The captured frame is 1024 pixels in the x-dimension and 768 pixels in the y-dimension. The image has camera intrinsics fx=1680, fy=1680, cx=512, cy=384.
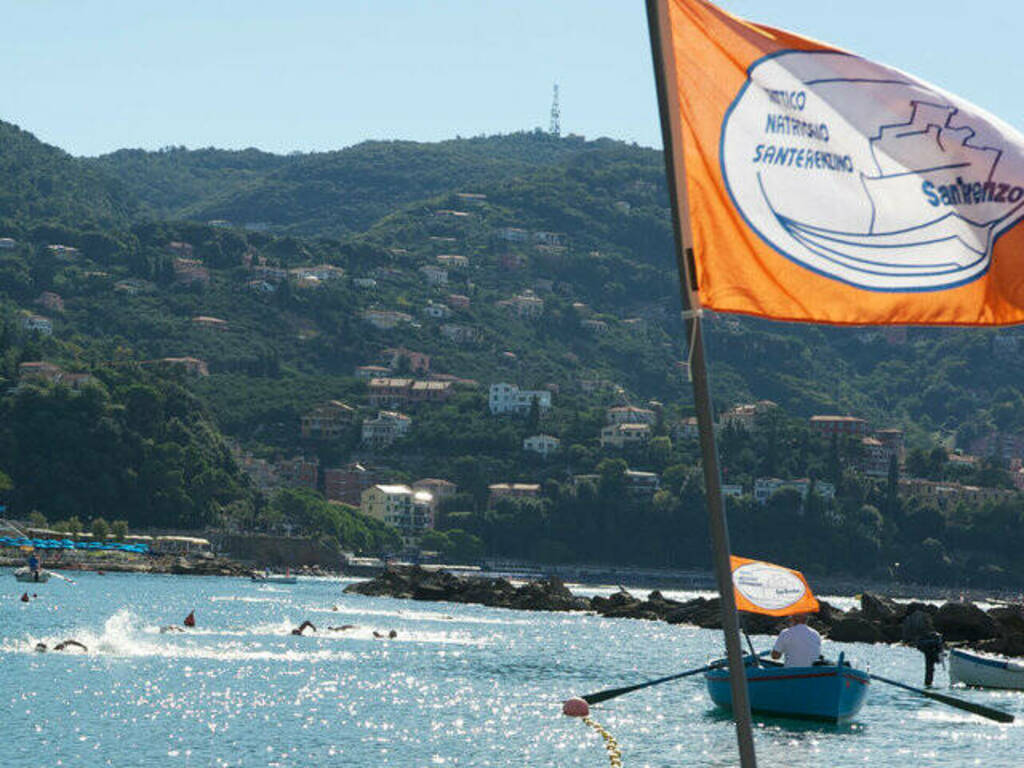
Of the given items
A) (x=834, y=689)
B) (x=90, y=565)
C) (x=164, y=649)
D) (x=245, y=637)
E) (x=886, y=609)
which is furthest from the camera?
(x=90, y=565)

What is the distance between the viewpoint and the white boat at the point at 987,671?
199 ft

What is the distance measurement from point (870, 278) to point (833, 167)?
733mm

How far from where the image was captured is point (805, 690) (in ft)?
145

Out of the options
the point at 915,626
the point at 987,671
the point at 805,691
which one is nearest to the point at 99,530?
the point at 915,626

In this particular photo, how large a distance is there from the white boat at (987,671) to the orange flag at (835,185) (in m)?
53.8

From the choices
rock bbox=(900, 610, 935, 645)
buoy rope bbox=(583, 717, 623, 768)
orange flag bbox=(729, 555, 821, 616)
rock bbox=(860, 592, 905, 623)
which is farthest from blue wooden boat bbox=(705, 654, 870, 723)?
rock bbox=(860, 592, 905, 623)

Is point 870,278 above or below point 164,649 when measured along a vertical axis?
above

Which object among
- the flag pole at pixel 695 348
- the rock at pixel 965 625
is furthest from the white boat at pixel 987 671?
the flag pole at pixel 695 348

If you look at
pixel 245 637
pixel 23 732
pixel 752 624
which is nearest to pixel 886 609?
pixel 752 624

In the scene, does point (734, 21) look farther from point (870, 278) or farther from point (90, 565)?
point (90, 565)

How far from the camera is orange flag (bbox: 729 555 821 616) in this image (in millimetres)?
50031

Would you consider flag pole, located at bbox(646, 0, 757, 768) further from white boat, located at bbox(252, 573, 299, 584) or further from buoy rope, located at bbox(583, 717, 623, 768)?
white boat, located at bbox(252, 573, 299, 584)

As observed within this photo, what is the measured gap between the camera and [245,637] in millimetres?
79500

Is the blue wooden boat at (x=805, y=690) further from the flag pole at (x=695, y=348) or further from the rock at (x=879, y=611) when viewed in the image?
the rock at (x=879, y=611)
